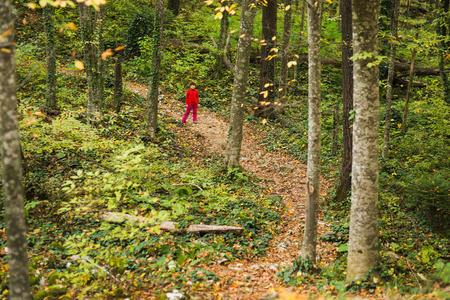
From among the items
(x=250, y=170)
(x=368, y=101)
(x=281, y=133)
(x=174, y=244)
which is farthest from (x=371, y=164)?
(x=281, y=133)

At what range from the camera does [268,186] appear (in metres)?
9.53

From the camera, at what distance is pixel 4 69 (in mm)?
3133

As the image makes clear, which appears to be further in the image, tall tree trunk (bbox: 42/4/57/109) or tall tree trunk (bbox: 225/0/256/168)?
tall tree trunk (bbox: 42/4/57/109)

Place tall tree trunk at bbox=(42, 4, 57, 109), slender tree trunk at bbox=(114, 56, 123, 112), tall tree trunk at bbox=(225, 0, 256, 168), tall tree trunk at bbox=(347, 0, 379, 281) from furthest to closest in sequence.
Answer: slender tree trunk at bbox=(114, 56, 123, 112)
tall tree trunk at bbox=(42, 4, 57, 109)
tall tree trunk at bbox=(225, 0, 256, 168)
tall tree trunk at bbox=(347, 0, 379, 281)

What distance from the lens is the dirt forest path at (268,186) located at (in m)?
4.98

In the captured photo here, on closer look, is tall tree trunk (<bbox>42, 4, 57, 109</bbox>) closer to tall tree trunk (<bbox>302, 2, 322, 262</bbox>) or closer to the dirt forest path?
the dirt forest path

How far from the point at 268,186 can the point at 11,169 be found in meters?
7.51

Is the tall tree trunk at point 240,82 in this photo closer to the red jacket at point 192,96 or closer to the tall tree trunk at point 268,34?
the red jacket at point 192,96

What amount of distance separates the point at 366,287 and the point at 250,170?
643cm

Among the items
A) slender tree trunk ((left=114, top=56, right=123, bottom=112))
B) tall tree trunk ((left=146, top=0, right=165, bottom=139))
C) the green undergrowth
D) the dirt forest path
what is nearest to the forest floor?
the dirt forest path

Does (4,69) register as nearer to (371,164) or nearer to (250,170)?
Result: (371,164)

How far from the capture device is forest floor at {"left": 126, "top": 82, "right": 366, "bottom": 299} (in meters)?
4.92

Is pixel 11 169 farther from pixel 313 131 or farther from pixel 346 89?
pixel 346 89

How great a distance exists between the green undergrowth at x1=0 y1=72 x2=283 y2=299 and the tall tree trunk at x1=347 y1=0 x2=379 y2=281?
2.13 m
